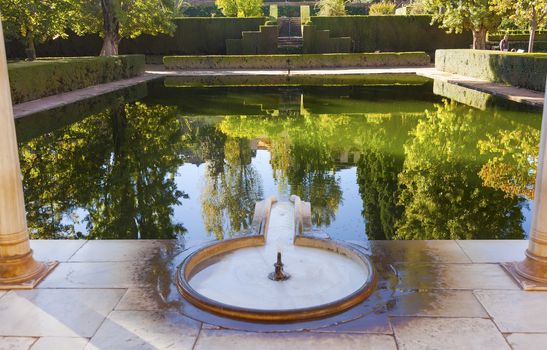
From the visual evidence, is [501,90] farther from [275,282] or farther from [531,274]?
[275,282]

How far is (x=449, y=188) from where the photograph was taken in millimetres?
7984

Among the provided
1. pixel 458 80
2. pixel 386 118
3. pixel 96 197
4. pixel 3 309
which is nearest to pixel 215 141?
pixel 96 197

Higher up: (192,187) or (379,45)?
(379,45)

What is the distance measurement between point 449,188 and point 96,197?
17.3 feet

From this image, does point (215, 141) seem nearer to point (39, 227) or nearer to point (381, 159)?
point (381, 159)

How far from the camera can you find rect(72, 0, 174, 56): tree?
2641 cm

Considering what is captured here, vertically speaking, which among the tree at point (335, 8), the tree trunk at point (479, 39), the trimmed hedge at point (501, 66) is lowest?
the trimmed hedge at point (501, 66)

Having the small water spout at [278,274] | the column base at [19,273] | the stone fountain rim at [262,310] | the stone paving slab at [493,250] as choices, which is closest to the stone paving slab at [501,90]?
the stone paving slab at [493,250]

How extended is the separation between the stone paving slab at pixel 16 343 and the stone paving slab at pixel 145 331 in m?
0.42

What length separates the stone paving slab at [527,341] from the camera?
3.53m

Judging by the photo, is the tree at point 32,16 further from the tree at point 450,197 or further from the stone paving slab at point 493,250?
the stone paving slab at point 493,250

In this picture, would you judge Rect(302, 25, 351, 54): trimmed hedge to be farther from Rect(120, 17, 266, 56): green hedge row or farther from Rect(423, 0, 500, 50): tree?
Rect(423, 0, 500, 50): tree

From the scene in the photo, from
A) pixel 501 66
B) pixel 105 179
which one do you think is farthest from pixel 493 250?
pixel 501 66

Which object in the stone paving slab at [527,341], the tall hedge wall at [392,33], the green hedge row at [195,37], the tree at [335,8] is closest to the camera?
the stone paving slab at [527,341]
